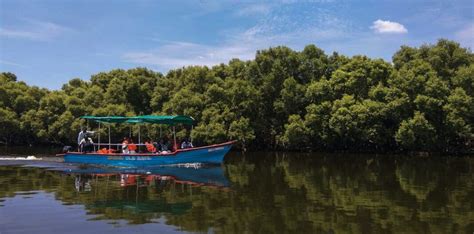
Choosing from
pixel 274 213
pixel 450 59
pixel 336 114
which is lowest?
pixel 274 213

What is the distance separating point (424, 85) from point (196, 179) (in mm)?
34200

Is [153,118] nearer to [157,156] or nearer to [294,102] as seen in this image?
[157,156]

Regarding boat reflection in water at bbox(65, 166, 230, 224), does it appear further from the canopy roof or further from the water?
the canopy roof

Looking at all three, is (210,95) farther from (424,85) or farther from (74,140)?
(424,85)

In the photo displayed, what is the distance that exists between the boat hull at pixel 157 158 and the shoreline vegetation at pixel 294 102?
23.6m

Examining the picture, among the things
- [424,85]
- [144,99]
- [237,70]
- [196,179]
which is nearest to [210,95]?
[237,70]

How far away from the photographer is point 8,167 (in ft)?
104

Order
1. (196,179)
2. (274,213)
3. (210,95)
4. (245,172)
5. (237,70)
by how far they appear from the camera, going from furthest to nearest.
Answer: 1. (237,70)
2. (210,95)
3. (245,172)
4. (196,179)
5. (274,213)

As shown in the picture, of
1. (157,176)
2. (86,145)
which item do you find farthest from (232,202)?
(86,145)

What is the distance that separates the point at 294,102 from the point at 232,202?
138ft

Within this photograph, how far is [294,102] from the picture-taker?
59594 mm

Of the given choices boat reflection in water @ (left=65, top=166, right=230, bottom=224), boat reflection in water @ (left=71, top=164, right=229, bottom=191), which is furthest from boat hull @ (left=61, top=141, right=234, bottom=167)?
boat reflection in water @ (left=65, top=166, right=230, bottom=224)

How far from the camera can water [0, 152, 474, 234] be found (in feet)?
47.0

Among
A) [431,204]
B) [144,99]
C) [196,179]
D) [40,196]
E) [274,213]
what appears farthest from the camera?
[144,99]
